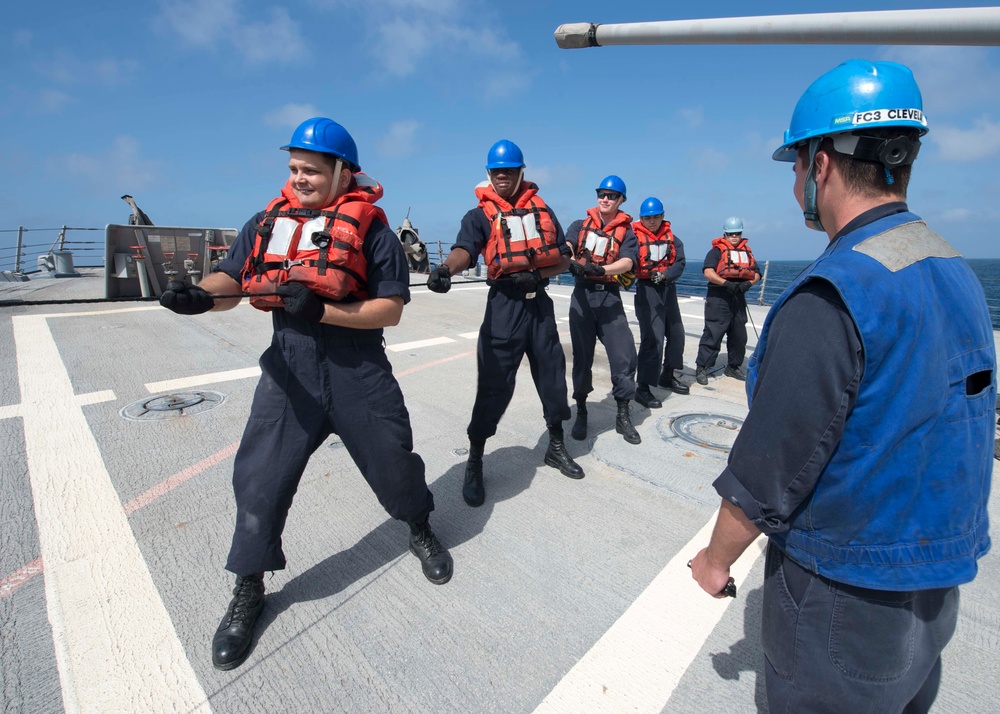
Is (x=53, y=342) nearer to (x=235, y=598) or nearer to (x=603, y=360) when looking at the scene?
(x=235, y=598)

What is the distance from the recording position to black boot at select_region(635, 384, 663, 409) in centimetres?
532

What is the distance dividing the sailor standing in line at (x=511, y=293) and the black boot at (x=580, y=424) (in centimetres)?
66

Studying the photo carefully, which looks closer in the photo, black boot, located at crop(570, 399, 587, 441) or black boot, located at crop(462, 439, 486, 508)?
black boot, located at crop(462, 439, 486, 508)

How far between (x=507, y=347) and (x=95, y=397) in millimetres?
4025

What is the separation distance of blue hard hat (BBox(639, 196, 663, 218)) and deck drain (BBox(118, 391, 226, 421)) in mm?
5233

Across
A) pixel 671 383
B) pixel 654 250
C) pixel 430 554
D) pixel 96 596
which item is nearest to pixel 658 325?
pixel 671 383

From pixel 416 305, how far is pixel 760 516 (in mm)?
10298

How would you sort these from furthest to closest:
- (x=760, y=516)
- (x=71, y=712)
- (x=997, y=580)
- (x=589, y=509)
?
(x=589, y=509), (x=997, y=580), (x=71, y=712), (x=760, y=516)

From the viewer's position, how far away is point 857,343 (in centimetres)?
105

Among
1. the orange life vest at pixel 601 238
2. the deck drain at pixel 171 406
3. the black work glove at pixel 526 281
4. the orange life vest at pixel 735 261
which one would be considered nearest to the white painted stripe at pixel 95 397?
the deck drain at pixel 171 406

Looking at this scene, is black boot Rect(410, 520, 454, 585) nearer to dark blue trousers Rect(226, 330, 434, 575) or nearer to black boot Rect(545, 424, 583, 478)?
dark blue trousers Rect(226, 330, 434, 575)

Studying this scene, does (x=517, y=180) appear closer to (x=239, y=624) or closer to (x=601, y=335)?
(x=601, y=335)

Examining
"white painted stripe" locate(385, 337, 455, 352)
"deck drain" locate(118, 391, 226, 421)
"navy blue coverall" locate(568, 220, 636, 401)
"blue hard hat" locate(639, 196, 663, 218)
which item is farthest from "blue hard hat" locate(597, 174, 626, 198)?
"deck drain" locate(118, 391, 226, 421)

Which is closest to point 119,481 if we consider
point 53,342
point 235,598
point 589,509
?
point 235,598
